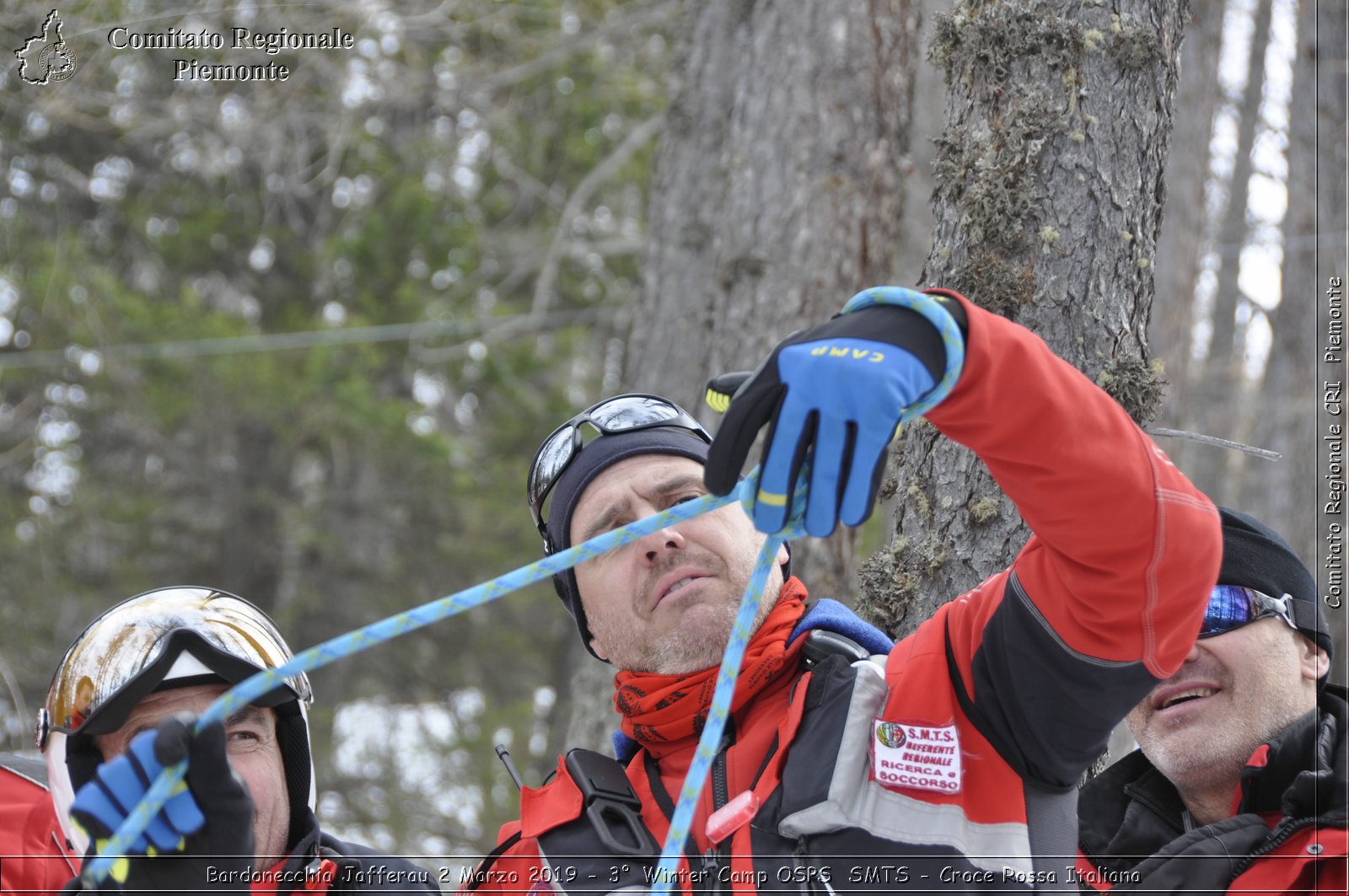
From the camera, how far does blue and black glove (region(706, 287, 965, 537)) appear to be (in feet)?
6.24

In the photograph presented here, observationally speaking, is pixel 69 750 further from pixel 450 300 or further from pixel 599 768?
pixel 450 300

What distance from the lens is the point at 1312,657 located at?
2.56m

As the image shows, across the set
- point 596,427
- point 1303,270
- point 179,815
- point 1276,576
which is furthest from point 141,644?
point 1303,270

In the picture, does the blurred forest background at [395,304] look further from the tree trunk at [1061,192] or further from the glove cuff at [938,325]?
the glove cuff at [938,325]

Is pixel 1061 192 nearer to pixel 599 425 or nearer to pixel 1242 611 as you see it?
pixel 1242 611

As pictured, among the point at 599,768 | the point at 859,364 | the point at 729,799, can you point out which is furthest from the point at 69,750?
the point at 859,364

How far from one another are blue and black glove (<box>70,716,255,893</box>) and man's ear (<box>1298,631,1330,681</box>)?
82.9 inches

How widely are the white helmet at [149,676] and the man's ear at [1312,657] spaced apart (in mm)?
2115

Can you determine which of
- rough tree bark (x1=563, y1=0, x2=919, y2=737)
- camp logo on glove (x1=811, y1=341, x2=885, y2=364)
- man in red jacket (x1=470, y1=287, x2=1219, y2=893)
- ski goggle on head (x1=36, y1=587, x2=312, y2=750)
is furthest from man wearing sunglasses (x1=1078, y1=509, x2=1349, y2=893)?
rough tree bark (x1=563, y1=0, x2=919, y2=737)

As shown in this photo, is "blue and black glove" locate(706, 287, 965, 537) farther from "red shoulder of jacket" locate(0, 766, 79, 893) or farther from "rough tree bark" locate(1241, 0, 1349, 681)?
"rough tree bark" locate(1241, 0, 1349, 681)

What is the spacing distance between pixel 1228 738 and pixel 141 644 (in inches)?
89.2

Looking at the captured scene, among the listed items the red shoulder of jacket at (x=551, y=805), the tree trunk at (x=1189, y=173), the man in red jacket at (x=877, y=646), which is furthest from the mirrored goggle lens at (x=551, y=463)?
the tree trunk at (x=1189, y=173)

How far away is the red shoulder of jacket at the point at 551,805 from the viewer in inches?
98.8

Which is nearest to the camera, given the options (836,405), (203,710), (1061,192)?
(836,405)
